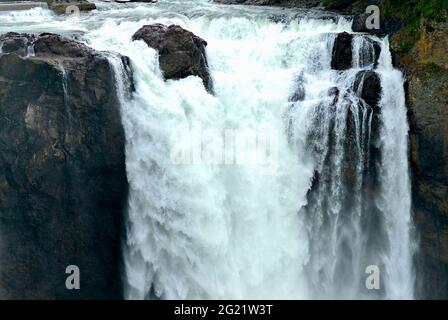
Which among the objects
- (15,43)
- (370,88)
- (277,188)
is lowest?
(277,188)

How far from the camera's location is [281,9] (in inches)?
1085

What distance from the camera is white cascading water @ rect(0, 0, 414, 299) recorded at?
15.6 metres

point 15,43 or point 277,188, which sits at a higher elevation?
point 15,43

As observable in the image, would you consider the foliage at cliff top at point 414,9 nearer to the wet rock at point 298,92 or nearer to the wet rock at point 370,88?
the wet rock at point 370,88

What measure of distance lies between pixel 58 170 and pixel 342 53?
443 inches

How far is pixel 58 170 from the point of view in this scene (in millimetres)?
15344

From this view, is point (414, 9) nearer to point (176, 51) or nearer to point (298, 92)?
point (298, 92)

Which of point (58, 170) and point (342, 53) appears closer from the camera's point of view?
point (58, 170)

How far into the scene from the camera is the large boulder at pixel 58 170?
14.9m

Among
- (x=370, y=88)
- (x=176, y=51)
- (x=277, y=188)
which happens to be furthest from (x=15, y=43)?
(x=370, y=88)

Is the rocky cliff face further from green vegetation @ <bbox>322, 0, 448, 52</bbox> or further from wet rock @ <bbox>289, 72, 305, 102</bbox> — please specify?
wet rock @ <bbox>289, 72, 305, 102</bbox>

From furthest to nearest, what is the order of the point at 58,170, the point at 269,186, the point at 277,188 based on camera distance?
1. the point at 277,188
2. the point at 269,186
3. the point at 58,170

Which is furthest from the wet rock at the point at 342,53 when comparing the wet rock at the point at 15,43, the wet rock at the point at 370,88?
the wet rock at the point at 15,43

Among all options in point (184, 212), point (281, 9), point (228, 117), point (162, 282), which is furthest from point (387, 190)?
point (281, 9)
